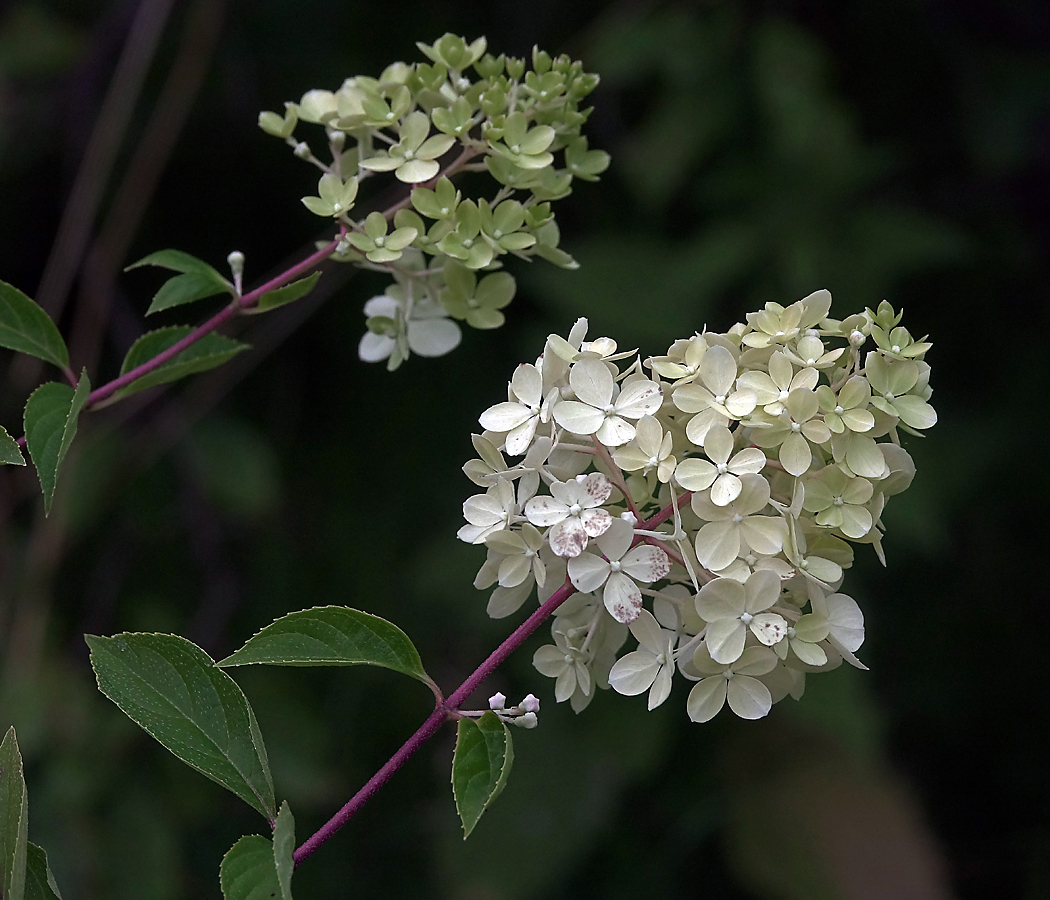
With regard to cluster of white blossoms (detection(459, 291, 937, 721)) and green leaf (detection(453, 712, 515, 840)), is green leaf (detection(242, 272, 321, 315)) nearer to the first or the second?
cluster of white blossoms (detection(459, 291, 937, 721))

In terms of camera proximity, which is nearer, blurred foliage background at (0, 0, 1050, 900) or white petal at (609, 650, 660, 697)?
white petal at (609, 650, 660, 697)

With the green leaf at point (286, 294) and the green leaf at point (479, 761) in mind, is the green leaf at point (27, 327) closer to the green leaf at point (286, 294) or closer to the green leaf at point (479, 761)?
the green leaf at point (286, 294)

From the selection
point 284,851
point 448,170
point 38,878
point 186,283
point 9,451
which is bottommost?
point 38,878

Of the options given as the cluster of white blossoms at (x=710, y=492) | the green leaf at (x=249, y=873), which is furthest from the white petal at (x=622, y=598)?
the green leaf at (x=249, y=873)

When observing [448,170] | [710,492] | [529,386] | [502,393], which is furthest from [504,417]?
[502,393]

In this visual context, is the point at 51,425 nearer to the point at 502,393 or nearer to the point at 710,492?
the point at 710,492

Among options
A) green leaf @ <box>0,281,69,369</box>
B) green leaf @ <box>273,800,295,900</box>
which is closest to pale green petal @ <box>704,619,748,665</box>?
green leaf @ <box>273,800,295,900</box>
